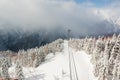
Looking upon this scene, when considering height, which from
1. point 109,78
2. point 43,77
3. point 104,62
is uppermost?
point 104,62

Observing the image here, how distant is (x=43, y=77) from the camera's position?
17050 cm

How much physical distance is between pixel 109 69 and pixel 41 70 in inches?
3648

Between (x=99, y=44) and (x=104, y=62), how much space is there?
4518 centimetres

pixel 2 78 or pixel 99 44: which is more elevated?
pixel 99 44

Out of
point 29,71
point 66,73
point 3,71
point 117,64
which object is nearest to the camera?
point 117,64

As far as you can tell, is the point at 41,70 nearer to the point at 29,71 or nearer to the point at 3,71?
the point at 29,71

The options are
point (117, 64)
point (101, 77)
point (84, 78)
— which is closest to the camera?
point (117, 64)

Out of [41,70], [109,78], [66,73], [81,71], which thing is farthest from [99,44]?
[41,70]

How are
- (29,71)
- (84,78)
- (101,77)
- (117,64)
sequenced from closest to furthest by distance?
(117,64)
(101,77)
(84,78)
(29,71)

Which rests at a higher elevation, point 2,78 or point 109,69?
point 109,69

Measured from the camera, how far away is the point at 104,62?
350 feet

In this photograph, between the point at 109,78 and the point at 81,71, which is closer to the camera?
the point at 109,78

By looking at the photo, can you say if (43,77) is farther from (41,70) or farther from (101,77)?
(101,77)

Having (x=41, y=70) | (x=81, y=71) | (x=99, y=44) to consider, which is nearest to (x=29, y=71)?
(x=41, y=70)
